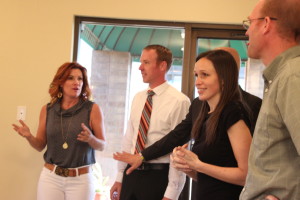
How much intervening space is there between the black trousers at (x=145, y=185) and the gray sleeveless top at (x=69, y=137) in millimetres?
415

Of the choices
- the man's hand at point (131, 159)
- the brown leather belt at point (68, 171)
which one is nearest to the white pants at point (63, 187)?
the brown leather belt at point (68, 171)

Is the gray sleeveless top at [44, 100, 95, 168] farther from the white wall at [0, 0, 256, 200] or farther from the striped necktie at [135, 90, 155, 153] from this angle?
the white wall at [0, 0, 256, 200]

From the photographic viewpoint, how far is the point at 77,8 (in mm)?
2912

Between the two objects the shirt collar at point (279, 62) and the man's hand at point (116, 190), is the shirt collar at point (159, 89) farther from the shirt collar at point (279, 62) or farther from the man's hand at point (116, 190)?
the shirt collar at point (279, 62)

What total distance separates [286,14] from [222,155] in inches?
26.5

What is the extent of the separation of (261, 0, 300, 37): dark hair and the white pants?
1647 millimetres

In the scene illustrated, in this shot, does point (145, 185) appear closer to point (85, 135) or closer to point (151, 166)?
point (151, 166)

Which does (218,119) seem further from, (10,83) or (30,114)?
(10,83)

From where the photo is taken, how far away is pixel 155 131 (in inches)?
83.0

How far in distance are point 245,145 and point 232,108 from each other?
17 centimetres

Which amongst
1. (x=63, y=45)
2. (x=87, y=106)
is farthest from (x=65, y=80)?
(x=63, y=45)

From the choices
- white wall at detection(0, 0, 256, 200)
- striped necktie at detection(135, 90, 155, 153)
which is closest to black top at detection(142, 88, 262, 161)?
striped necktie at detection(135, 90, 155, 153)

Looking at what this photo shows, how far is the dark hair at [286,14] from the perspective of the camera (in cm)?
103

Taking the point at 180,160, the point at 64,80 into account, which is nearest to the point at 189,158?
the point at 180,160
